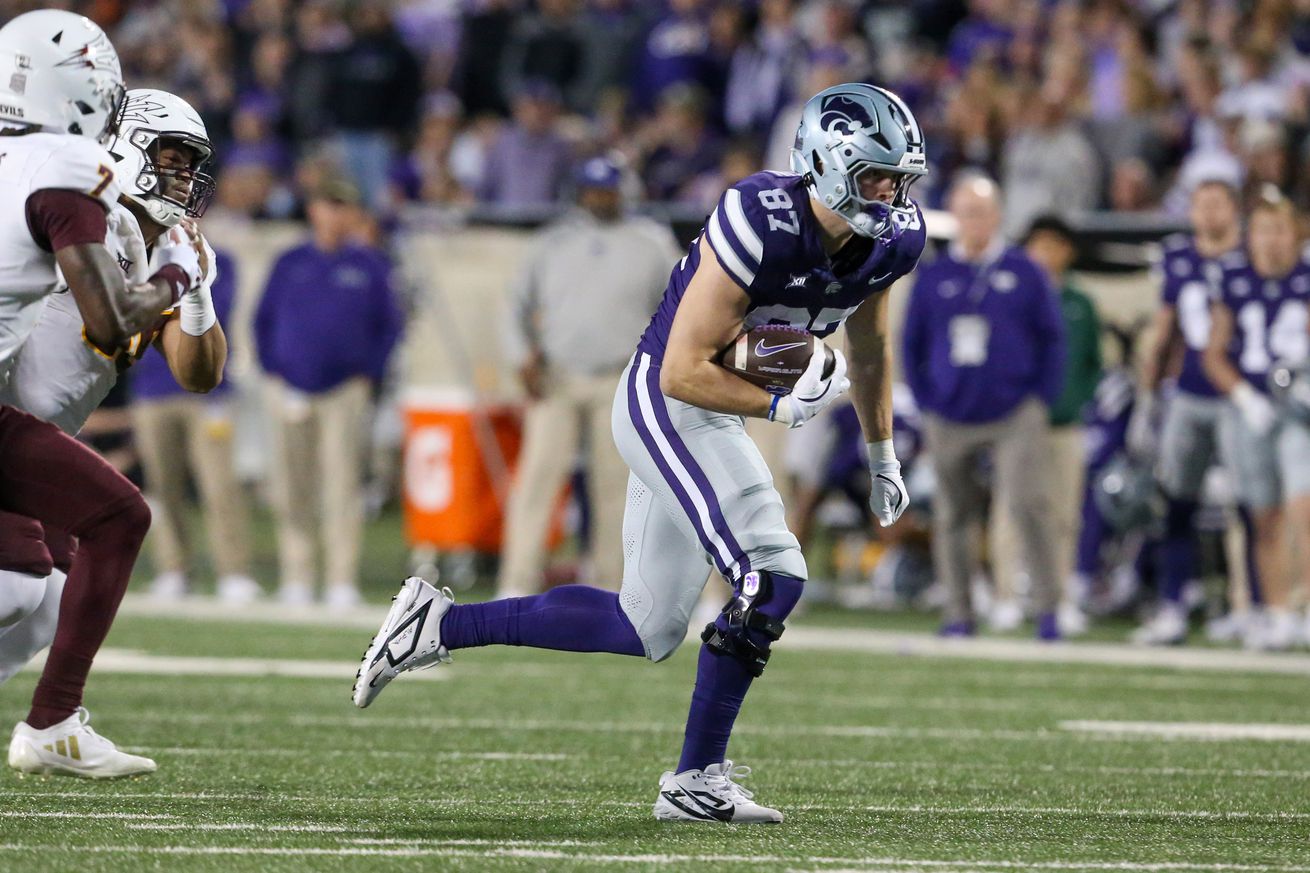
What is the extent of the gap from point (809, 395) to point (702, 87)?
993cm

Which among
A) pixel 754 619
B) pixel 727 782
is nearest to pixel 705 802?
pixel 727 782

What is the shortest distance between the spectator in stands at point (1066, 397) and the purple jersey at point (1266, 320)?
1.07 meters

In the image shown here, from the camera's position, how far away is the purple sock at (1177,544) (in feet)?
30.7

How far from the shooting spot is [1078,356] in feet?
33.1

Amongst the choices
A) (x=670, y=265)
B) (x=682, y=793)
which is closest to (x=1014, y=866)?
(x=682, y=793)

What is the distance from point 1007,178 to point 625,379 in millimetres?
7516

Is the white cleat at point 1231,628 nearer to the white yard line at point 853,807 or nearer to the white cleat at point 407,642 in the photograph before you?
the white yard line at point 853,807

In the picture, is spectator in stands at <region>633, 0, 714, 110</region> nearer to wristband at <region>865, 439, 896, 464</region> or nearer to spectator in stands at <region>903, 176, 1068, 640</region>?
spectator in stands at <region>903, 176, 1068, 640</region>

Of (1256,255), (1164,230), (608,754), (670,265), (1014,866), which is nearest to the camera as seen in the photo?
(1014,866)

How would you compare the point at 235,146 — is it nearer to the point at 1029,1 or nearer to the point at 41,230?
the point at 1029,1

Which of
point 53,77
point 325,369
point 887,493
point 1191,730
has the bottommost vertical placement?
point 1191,730

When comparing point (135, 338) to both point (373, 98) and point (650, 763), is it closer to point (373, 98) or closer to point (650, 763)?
point (650, 763)

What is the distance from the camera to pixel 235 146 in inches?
612

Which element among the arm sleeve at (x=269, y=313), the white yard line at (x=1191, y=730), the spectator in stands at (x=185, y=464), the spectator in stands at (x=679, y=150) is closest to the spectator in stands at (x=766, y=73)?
the spectator in stands at (x=679, y=150)
